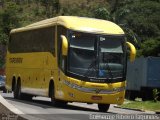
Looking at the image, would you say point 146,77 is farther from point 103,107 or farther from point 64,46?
point 64,46

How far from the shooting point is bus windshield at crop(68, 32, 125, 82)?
77.3 ft

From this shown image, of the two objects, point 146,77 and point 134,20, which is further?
point 134,20

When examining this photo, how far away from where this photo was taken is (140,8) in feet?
264

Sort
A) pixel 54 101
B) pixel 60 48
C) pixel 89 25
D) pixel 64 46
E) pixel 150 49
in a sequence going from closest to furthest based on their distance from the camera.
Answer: pixel 64 46, pixel 60 48, pixel 89 25, pixel 54 101, pixel 150 49

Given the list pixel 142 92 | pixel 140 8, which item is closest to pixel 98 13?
pixel 140 8

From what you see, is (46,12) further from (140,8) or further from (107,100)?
(107,100)

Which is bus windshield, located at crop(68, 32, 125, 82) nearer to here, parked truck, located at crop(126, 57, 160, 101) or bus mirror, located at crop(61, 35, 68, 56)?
bus mirror, located at crop(61, 35, 68, 56)

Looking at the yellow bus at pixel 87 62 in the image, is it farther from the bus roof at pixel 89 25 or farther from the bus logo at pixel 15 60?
the bus logo at pixel 15 60

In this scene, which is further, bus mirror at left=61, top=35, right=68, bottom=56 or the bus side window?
the bus side window

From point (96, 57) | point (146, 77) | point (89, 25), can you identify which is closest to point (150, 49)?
point (146, 77)

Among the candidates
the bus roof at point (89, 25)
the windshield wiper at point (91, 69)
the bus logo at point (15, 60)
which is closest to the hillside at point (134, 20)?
the bus logo at point (15, 60)

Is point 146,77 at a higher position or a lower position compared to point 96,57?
lower

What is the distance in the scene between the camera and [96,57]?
23.6 meters

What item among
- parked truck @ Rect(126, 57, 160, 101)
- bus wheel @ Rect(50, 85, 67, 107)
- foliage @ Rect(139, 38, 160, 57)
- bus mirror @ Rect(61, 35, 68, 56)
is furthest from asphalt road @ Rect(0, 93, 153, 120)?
foliage @ Rect(139, 38, 160, 57)
